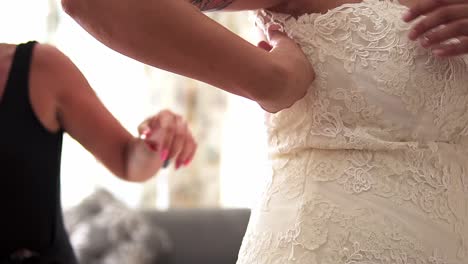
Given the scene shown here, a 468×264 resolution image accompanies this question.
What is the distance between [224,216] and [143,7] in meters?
1.82

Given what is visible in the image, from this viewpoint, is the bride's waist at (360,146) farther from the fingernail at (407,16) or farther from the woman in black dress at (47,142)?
the woman in black dress at (47,142)

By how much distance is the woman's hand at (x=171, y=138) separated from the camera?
1.15 m

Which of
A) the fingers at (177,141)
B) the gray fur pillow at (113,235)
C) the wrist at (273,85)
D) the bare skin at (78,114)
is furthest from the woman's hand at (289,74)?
the gray fur pillow at (113,235)

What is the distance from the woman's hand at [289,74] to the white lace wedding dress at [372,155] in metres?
0.02

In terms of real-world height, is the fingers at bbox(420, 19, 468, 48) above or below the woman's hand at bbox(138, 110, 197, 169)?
above

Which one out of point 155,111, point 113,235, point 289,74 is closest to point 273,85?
point 289,74

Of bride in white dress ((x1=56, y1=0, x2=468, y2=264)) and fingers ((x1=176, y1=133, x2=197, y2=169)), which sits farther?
fingers ((x1=176, y1=133, x2=197, y2=169))

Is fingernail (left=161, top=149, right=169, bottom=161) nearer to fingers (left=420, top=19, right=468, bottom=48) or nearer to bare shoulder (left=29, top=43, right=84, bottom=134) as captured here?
bare shoulder (left=29, top=43, right=84, bottom=134)

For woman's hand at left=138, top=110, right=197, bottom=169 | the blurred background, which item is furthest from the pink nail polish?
the blurred background

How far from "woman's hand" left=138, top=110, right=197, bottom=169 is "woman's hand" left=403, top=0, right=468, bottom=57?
0.55 meters

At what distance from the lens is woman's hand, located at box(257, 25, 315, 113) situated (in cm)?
65

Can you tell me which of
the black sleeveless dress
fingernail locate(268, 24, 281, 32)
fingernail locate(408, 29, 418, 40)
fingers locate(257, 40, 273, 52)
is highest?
fingernail locate(268, 24, 281, 32)

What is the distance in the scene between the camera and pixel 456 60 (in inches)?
28.5

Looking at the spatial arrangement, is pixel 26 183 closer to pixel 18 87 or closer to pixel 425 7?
pixel 18 87
